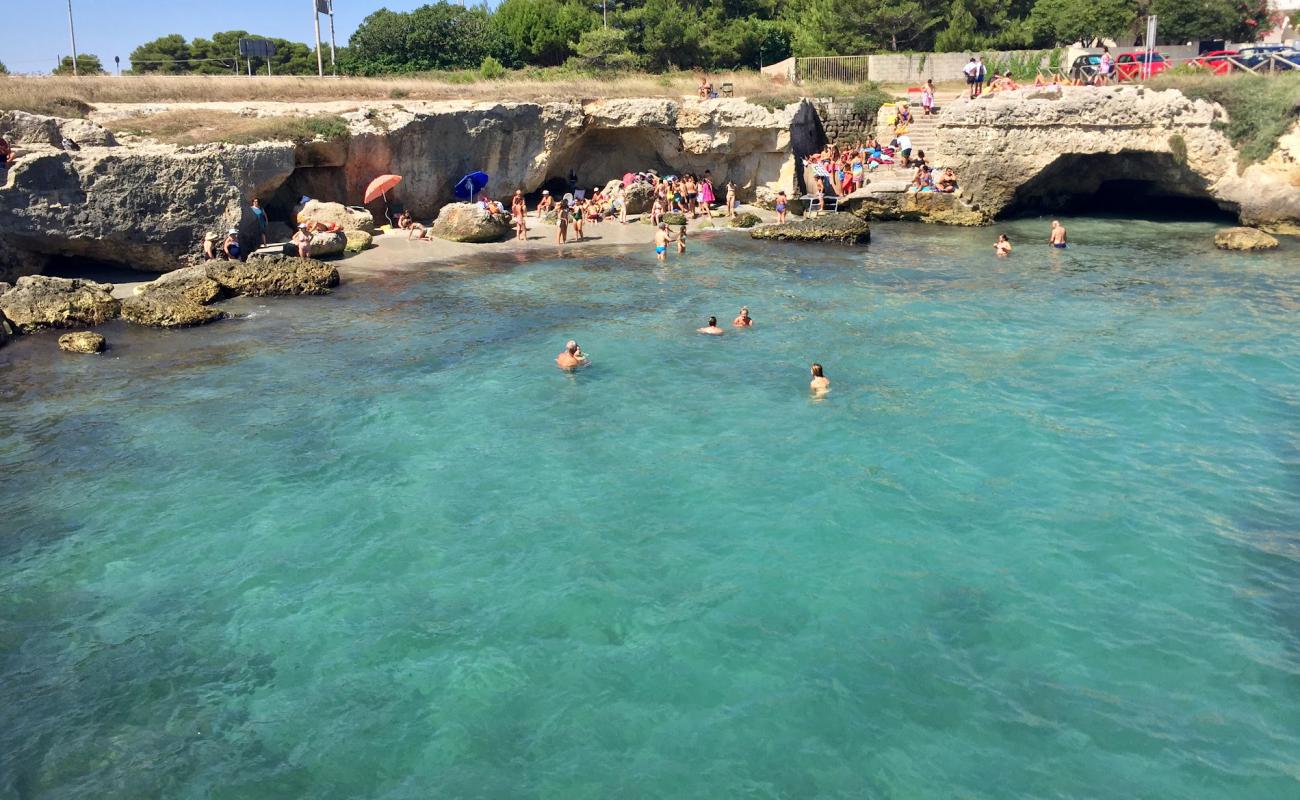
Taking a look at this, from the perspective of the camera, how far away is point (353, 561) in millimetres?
11148

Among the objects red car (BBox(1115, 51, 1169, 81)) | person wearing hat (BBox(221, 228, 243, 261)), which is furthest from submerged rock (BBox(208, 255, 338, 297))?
red car (BBox(1115, 51, 1169, 81))

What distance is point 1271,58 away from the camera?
29453 millimetres

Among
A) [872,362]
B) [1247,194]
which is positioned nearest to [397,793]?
[872,362]

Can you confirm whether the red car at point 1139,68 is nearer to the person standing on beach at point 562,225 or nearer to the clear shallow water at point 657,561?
the clear shallow water at point 657,561

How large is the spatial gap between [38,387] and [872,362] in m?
14.3

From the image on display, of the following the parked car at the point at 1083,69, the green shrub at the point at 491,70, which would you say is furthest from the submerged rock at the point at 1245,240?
the green shrub at the point at 491,70

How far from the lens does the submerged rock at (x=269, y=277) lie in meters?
22.3

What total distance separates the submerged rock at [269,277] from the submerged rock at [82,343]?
389 centimetres

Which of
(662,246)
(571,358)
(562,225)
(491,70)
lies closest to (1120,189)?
(662,246)

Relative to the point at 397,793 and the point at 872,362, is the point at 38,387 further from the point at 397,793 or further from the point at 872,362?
the point at 872,362

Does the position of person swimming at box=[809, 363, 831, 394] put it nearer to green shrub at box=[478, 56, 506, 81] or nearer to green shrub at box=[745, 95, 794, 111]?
green shrub at box=[745, 95, 794, 111]

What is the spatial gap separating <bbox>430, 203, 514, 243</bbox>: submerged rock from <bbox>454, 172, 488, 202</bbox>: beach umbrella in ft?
2.84

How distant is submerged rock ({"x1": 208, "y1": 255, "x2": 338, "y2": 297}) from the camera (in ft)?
73.0

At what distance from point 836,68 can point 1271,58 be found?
16.1 meters
